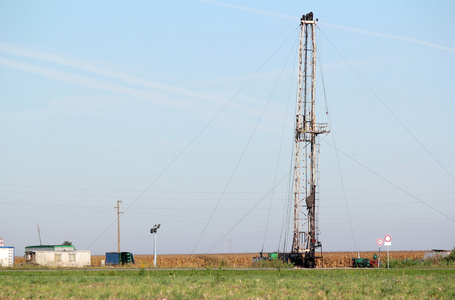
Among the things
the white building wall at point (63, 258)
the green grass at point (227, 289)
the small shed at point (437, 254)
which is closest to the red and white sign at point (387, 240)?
the small shed at point (437, 254)

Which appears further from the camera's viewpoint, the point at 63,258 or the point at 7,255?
the point at 63,258

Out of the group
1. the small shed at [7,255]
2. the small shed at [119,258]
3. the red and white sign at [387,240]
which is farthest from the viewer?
the small shed at [119,258]

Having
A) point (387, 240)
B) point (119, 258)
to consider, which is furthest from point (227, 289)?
point (119, 258)

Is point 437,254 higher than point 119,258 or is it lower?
higher

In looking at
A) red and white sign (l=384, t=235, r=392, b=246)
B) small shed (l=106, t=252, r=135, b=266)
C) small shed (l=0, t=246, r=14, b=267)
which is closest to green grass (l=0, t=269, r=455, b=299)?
red and white sign (l=384, t=235, r=392, b=246)

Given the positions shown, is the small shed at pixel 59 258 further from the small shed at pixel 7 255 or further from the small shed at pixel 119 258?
the small shed at pixel 119 258

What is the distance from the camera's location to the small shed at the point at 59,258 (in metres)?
72.8

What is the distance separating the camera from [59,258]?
74.0 metres

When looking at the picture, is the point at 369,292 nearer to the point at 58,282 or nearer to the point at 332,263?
the point at 58,282

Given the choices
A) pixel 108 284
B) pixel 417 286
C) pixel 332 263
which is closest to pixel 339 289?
pixel 417 286

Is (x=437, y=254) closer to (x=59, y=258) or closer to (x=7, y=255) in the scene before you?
(x=59, y=258)

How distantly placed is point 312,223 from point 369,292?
35.4m

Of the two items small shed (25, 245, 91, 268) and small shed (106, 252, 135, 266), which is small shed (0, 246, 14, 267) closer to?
small shed (25, 245, 91, 268)

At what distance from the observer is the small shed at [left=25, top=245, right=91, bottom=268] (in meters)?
72.8
